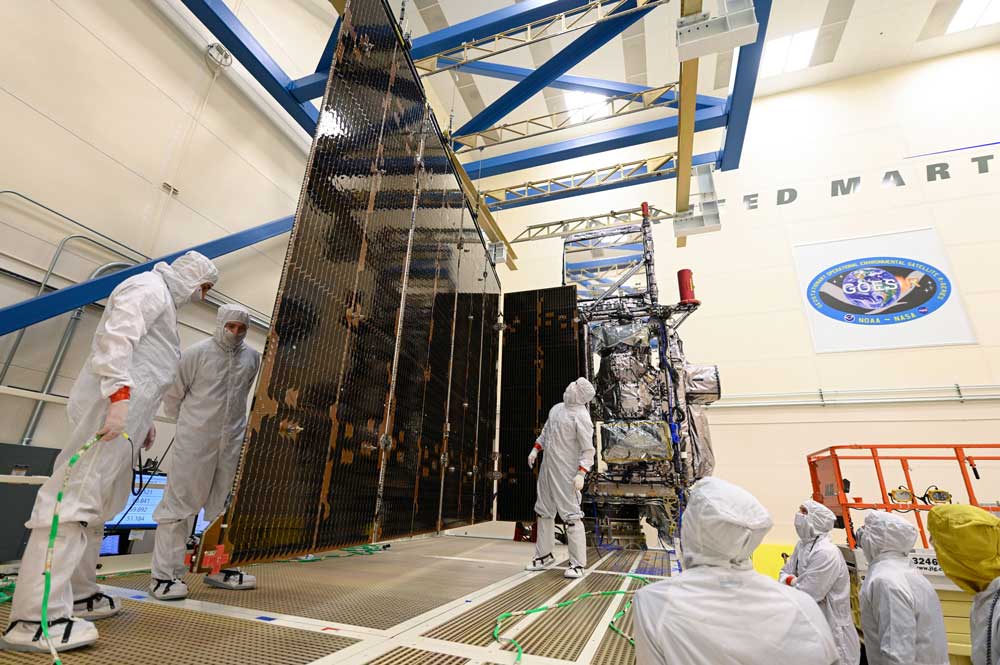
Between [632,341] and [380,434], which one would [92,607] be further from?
[632,341]

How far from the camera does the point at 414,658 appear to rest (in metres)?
1.81

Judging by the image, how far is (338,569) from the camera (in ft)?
12.1

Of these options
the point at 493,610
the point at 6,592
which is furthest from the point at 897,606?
the point at 6,592

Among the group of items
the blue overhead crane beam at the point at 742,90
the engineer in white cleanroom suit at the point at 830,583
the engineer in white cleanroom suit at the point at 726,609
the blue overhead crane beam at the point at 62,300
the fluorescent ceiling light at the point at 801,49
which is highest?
the fluorescent ceiling light at the point at 801,49

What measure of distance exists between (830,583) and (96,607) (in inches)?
238

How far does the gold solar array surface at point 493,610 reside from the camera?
2129mm

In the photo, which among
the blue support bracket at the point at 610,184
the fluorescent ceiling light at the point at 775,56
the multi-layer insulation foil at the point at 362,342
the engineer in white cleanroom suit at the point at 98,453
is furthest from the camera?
the fluorescent ceiling light at the point at 775,56

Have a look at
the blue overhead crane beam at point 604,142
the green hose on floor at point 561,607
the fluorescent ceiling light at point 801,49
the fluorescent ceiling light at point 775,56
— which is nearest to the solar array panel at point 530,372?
the blue overhead crane beam at point 604,142

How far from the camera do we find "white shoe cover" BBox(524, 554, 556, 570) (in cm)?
410

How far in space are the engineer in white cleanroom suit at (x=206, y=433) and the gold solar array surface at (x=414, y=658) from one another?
4.93 ft

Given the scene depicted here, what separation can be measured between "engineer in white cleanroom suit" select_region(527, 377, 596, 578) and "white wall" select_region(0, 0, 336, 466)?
12.3ft

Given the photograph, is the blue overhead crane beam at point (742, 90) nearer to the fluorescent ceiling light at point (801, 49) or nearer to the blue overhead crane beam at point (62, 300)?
the fluorescent ceiling light at point (801, 49)

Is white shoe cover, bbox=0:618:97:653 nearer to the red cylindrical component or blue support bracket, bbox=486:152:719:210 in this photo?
the red cylindrical component

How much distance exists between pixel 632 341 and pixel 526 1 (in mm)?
4812
